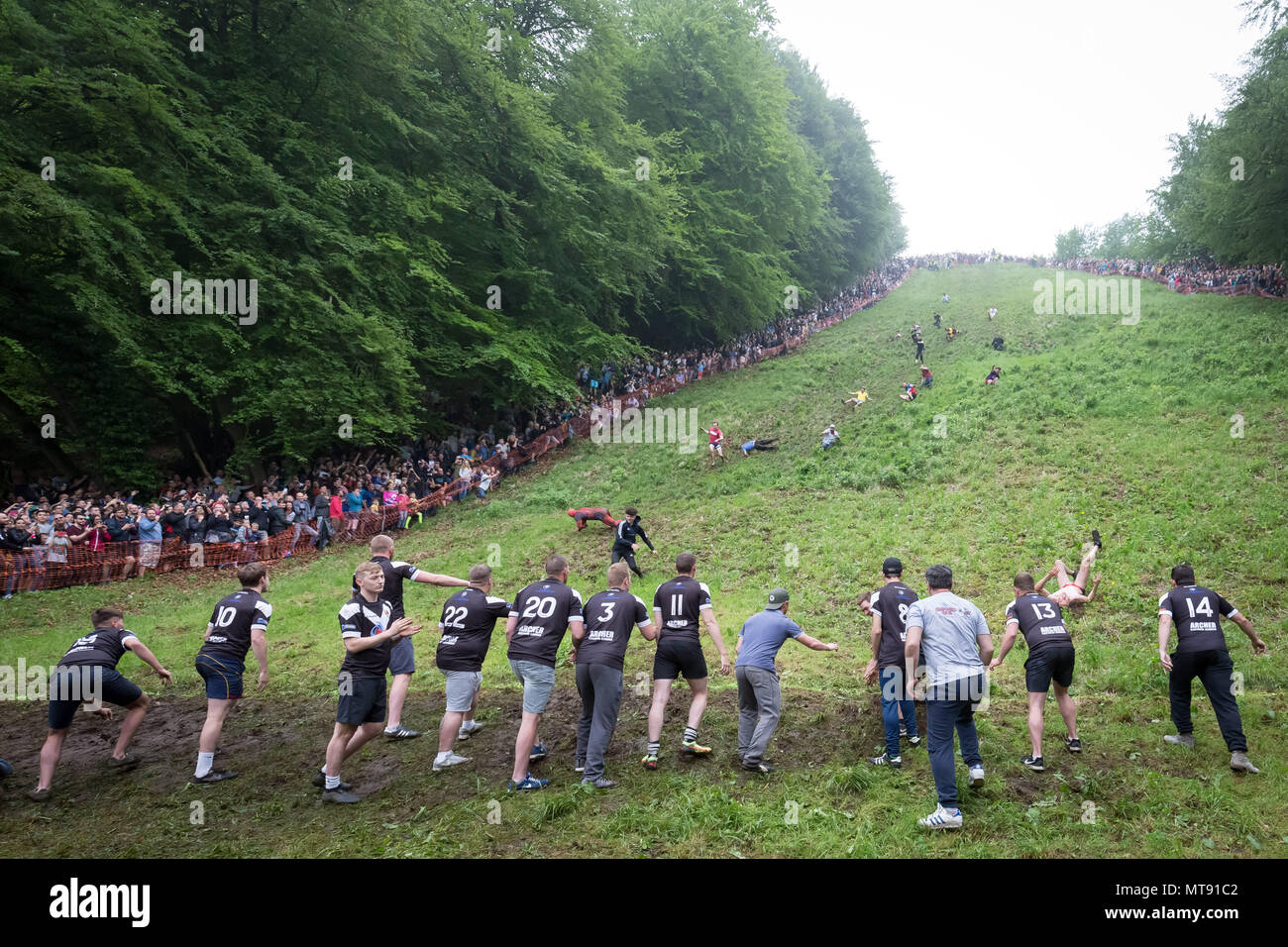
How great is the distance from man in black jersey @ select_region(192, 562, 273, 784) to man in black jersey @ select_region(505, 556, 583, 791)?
9.43 ft

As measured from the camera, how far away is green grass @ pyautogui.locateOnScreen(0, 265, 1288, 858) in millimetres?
6578

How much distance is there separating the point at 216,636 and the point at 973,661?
814 cm

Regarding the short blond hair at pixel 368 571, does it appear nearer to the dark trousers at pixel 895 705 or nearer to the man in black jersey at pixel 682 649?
the man in black jersey at pixel 682 649

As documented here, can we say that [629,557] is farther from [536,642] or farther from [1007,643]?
[1007,643]

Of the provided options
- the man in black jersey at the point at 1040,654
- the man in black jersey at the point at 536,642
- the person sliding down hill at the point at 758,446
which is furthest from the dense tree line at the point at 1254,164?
the man in black jersey at the point at 536,642

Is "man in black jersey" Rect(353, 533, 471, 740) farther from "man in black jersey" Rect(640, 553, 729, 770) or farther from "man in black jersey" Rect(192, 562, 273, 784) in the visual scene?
"man in black jersey" Rect(640, 553, 729, 770)

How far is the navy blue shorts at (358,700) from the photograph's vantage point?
7.31 m

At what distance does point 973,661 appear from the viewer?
6.97m

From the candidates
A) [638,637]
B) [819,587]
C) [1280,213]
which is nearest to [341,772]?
[638,637]

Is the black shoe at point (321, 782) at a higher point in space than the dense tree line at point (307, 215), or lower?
lower

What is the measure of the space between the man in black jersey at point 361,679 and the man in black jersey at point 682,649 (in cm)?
271

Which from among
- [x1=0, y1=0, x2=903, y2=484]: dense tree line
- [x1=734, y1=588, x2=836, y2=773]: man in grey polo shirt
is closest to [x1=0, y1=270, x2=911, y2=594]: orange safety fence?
[x1=0, y1=0, x2=903, y2=484]: dense tree line

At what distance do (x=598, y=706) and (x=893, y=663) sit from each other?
3430 mm

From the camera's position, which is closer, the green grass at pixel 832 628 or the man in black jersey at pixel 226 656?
the green grass at pixel 832 628
